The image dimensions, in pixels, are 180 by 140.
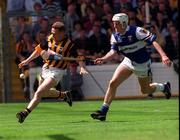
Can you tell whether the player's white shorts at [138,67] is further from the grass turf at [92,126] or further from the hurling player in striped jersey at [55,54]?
the hurling player in striped jersey at [55,54]

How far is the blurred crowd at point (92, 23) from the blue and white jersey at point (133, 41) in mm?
9396

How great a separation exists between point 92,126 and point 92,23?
40.2 feet

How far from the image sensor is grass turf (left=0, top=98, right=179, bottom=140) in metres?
10.1

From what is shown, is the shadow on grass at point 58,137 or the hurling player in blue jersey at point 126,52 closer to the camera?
the shadow on grass at point 58,137

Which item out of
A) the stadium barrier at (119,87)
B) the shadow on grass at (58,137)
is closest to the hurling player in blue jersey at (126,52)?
the shadow on grass at (58,137)

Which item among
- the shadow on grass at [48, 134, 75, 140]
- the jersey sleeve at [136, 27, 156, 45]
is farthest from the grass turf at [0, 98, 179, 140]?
the jersey sleeve at [136, 27, 156, 45]

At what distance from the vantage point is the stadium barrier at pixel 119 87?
904 inches

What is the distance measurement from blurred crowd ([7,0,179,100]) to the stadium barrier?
1.20 feet

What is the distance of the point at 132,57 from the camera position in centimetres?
1312

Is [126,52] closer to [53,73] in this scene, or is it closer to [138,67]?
[138,67]

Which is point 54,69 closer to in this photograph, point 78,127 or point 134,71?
point 134,71

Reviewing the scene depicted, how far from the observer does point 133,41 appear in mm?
12852

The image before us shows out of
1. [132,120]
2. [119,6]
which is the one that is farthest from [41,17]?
[132,120]

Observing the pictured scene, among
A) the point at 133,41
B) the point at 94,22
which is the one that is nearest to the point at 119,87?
the point at 94,22
